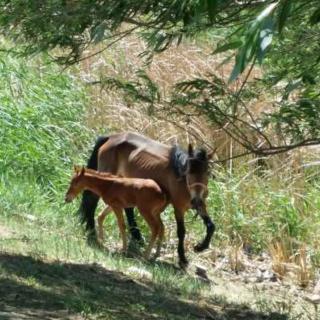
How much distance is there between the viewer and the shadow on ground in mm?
5328

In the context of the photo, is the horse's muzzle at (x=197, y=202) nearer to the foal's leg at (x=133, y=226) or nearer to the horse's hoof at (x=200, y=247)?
the horse's hoof at (x=200, y=247)

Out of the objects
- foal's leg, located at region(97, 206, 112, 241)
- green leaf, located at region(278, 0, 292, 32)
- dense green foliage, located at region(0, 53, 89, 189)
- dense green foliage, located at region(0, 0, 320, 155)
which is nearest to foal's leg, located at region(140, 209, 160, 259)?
foal's leg, located at region(97, 206, 112, 241)

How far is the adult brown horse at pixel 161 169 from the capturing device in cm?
892

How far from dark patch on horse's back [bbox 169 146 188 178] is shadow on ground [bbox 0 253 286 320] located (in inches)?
80.2

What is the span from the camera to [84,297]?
587cm

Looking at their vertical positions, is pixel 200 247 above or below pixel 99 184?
below

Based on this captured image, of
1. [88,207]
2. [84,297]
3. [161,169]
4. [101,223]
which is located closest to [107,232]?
[88,207]

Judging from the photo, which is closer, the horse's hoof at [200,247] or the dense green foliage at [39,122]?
the horse's hoof at [200,247]

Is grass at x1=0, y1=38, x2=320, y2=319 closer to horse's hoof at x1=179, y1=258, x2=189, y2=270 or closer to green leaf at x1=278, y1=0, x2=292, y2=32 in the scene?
horse's hoof at x1=179, y1=258, x2=189, y2=270

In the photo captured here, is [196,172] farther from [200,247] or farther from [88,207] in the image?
[88,207]

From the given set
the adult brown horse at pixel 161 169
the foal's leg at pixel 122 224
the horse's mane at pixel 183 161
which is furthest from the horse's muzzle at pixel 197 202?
the foal's leg at pixel 122 224

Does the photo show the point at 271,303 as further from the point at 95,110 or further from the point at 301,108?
the point at 95,110

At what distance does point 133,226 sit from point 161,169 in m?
0.92

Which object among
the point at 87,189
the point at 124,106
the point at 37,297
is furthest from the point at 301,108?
the point at 124,106
